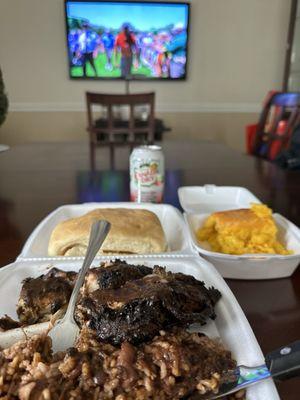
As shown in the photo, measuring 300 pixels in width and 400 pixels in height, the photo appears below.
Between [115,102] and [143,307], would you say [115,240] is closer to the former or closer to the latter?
[143,307]

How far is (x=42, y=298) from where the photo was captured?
61 cm

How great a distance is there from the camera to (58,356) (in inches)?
18.7

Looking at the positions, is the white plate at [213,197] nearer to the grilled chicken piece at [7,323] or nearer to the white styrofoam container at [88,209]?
the white styrofoam container at [88,209]

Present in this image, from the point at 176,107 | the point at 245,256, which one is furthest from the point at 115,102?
the point at 245,256

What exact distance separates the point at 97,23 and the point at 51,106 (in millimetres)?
1074

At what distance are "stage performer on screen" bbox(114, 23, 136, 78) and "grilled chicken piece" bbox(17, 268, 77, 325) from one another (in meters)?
3.72

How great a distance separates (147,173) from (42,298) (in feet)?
1.84

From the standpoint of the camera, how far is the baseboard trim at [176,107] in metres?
4.21

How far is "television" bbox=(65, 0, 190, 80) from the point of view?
3848mm

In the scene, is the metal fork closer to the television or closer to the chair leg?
the chair leg

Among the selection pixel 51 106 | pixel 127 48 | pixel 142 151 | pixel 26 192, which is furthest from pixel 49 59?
pixel 142 151

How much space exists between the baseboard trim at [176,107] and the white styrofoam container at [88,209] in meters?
3.41

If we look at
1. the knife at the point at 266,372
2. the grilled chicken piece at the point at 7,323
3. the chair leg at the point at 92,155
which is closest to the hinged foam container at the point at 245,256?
the knife at the point at 266,372

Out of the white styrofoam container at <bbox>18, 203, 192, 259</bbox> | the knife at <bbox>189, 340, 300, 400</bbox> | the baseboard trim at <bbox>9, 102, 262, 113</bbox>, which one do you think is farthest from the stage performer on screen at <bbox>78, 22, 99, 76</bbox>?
the knife at <bbox>189, 340, 300, 400</bbox>
